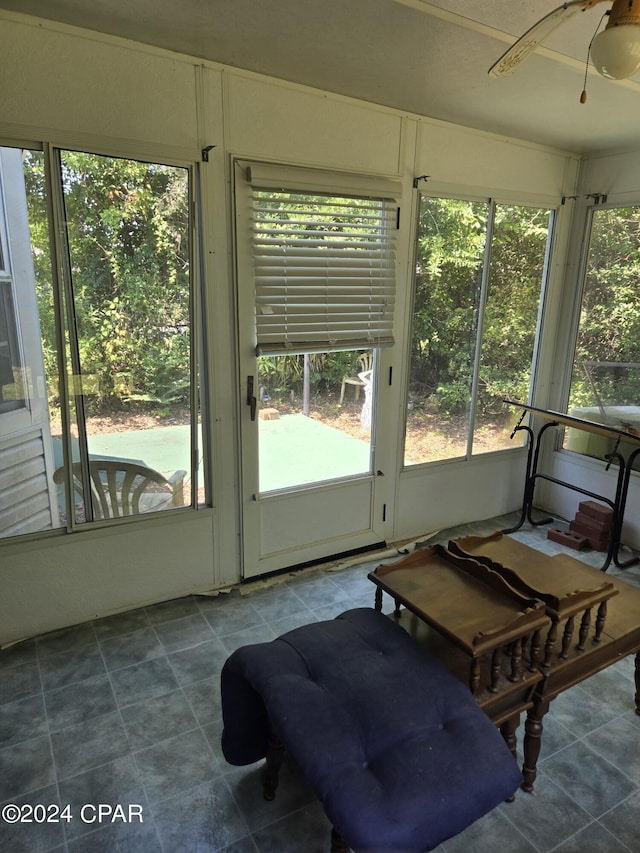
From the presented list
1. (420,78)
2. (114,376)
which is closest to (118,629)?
(114,376)

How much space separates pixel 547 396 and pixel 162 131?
10.2 ft

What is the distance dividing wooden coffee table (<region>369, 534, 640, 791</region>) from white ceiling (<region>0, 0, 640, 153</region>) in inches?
75.9

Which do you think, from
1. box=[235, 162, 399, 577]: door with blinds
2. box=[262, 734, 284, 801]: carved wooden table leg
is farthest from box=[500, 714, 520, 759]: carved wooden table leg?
box=[235, 162, 399, 577]: door with blinds

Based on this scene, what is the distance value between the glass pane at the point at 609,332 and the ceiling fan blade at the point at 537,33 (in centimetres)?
242

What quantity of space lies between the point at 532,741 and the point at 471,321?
2504 millimetres

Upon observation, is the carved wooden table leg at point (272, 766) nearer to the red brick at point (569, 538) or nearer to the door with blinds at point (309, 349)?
the door with blinds at point (309, 349)

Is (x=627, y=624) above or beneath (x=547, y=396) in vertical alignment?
beneath

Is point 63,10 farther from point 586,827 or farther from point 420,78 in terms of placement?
point 586,827

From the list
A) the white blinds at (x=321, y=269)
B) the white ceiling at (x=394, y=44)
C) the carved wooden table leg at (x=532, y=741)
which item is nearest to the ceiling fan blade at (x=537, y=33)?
the white ceiling at (x=394, y=44)

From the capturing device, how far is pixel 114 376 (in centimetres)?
252

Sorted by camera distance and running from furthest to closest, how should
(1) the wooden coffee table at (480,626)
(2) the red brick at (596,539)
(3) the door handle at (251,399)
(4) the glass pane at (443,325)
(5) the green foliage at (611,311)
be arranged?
(2) the red brick at (596,539), (5) the green foliage at (611,311), (4) the glass pane at (443,325), (3) the door handle at (251,399), (1) the wooden coffee table at (480,626)

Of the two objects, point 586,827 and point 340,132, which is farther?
point 340,132

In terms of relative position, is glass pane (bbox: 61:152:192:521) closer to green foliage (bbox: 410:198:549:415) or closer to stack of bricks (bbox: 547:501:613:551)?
green foliage (bbox: 410:198:549:415)

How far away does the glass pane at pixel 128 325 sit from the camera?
92.2 inches
